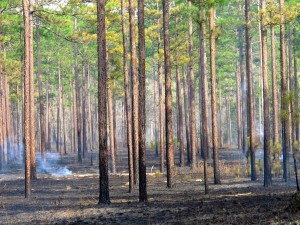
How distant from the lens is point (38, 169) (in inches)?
1615

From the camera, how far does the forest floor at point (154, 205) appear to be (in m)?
13.5

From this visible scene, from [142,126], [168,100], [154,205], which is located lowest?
[154,205]

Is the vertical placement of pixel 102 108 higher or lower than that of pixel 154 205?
higher

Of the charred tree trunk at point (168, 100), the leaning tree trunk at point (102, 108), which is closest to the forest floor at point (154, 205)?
the leaning tree trunk at point (102, 108)

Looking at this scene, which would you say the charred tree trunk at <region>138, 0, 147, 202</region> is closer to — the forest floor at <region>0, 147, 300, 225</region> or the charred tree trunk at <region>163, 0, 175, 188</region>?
the forest floor at <region>0, 147, 300, 225</region>

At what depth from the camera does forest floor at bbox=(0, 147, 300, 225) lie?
1346cm

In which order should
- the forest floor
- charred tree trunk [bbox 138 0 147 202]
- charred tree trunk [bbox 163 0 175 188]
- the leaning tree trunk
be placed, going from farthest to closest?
charred tree trunk [bbox 163 0 175 188]
charred tree trunk [bbox 138 0 147 202]
the leaning tree trunk
the forest floor

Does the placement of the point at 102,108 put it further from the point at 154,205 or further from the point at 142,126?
the point at 154,205

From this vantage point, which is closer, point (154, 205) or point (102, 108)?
point (154, 205)

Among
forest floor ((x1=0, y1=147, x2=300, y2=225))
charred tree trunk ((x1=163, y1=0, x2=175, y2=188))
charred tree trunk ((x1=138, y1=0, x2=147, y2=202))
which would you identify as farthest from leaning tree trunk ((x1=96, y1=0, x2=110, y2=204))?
charred tree trunk ((x1=163, y1=0, x2=175, y2=188))

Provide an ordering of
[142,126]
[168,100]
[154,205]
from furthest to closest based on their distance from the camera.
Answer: [168,100]
[142,126]
[154,205]

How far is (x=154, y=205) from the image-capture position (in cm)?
1748

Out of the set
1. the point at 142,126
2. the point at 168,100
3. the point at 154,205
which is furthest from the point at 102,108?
the point at 168,100

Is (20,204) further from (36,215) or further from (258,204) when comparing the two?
(258,204)
